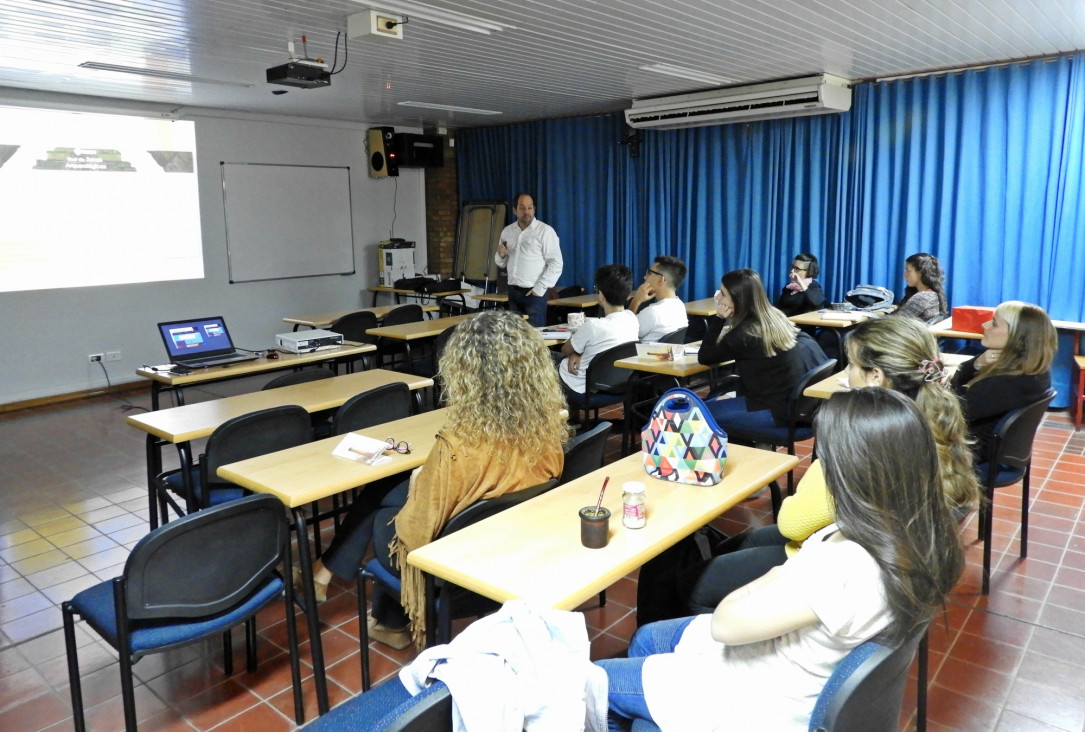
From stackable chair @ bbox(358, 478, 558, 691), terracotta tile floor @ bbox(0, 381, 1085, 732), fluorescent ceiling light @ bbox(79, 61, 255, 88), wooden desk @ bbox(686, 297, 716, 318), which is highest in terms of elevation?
fluorescent ceiling light @ bbox(79, 61, 255, 88)

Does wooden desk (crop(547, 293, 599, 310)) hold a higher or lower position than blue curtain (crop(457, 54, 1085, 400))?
lower

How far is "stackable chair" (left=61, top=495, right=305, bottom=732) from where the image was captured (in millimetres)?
1979

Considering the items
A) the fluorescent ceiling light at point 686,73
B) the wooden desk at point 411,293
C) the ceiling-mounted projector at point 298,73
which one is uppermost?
the fluorescent ceiling light at point 686,73

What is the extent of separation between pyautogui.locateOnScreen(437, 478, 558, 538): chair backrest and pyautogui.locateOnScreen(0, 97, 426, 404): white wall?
619 cm

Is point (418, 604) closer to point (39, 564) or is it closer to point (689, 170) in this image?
point (39, 564)

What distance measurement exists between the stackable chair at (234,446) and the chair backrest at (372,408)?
15 cm

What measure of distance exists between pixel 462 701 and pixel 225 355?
4.02 metres

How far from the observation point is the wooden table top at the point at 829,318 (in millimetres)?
6004

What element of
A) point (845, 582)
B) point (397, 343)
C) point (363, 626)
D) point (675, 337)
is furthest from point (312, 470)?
point (397, 343)

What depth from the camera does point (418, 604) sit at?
221 centimetres

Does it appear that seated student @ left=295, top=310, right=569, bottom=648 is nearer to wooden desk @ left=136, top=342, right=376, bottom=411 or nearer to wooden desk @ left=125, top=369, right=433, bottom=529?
wooden desk @ left=125, top=369, right=433, bottom=529

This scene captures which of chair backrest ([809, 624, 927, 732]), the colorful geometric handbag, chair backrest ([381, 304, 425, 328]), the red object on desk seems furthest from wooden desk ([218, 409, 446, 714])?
the red object on desk

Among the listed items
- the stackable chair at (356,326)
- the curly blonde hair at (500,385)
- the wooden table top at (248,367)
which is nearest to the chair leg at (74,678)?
the curly blonde hair at (500,385)

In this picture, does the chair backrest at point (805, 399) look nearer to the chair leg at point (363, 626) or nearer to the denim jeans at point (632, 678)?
the denim jeans at point (632, 678)
